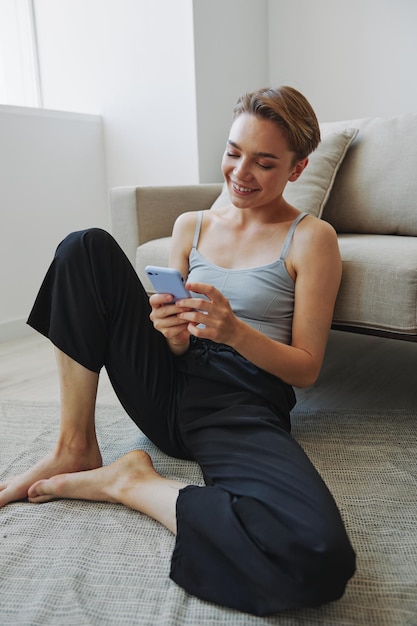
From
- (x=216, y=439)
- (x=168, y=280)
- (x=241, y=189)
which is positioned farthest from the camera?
(x=241, y=189)

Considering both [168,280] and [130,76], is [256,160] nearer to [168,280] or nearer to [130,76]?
[168,280]

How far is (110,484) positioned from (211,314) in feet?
1.32

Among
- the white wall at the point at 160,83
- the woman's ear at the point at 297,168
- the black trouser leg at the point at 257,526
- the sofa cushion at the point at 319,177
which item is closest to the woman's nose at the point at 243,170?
the woman's ear at the point at 297,168

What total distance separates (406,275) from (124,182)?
175 cm

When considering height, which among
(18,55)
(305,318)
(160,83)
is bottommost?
(305,318)

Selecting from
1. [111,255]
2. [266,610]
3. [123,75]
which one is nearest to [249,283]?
[111,255]

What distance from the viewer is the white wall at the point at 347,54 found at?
2.37 meters

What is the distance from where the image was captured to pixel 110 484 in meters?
1.13

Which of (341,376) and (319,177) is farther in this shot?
(341,376)

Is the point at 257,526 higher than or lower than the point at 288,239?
lower

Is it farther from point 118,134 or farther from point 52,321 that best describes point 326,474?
point 118,134

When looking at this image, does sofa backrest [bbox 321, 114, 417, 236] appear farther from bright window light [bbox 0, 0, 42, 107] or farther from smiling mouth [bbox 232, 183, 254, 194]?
bright window light [bbox 0, 0, 42, 107]

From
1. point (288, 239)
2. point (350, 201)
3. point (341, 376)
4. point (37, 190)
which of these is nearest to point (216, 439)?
point (288, 239)

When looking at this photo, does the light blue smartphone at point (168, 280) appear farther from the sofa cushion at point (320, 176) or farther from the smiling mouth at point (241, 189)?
the sofa cushion at point (320, 176)
